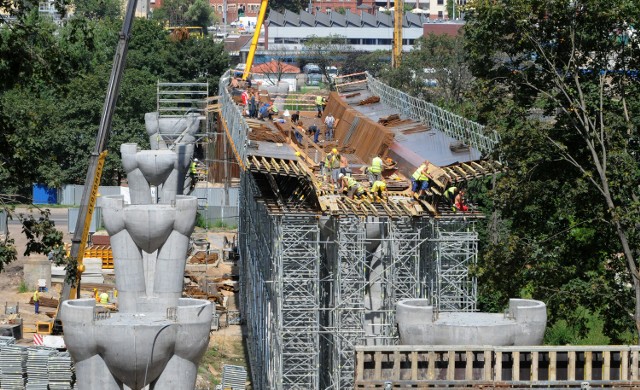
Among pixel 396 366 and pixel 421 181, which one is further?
pixel 421 181

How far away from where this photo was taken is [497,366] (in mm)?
34031

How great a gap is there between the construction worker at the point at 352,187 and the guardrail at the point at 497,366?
13.5 meters

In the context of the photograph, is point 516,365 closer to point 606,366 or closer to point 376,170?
point 606,366

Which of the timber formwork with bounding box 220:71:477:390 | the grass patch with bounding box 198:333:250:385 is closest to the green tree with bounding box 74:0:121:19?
the grass patch with bounding box 198:333:250:385

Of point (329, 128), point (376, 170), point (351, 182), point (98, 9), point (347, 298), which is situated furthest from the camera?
point (98, 9)

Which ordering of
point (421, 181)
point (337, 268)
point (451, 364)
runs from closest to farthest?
point (451, 364), point (337, 268), point (421, 181)

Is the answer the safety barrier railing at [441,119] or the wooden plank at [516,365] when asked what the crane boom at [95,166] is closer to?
the safety barrier railing at [441,119]

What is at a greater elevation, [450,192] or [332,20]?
[332,20]

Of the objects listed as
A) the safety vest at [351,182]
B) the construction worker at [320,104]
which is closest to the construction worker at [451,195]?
the safety vest at [351,182]

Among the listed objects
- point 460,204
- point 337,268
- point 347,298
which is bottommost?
point 347,298

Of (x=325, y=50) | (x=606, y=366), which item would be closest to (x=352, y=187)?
(x=606, y=366)

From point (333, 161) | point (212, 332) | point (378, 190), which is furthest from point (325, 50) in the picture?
point (378, 190)

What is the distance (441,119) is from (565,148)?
51.7ft

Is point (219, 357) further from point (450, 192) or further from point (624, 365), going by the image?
point (624, 365)
